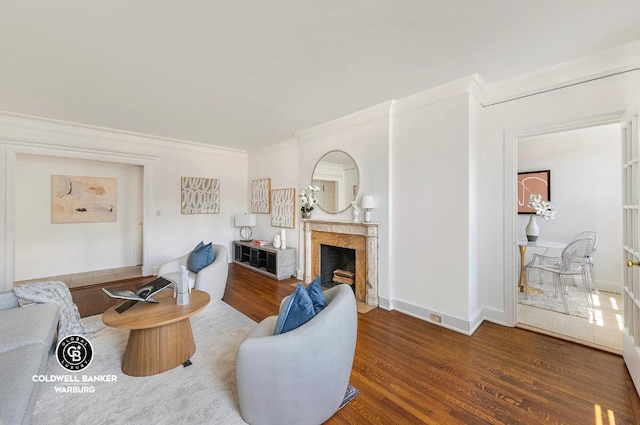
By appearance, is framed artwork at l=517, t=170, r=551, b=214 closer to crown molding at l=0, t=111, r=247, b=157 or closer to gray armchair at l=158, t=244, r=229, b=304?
gray armchair at l=158, t=244, r=229, b=304

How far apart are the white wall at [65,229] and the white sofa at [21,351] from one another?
124 inches

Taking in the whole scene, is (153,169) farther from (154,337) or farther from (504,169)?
(504,169)

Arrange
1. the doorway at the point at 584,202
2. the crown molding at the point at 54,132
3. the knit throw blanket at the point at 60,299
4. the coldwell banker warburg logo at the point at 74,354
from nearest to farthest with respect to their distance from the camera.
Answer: the coldwell banker warburg logo at the point at 74,354, the knit throw blanket at the point at 60,299, the doorway at the point at 584,202, the crown molding at the point at 54,132

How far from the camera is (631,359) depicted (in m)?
1.99

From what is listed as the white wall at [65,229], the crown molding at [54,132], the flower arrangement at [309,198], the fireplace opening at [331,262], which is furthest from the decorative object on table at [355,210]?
the white wall at [65,229]

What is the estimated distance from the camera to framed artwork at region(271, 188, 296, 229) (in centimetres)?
486

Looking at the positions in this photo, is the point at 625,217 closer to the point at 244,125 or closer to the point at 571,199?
the point at 571,199

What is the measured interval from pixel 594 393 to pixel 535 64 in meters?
2.65

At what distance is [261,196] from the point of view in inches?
222

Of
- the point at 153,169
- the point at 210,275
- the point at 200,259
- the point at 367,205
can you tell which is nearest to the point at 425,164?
the point at 367,205

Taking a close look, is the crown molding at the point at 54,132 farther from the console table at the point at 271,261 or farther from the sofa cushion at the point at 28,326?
the sofa cushion at the point at 28,326

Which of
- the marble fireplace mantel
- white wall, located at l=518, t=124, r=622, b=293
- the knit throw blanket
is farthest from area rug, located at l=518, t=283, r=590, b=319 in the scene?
the knit throw blanket

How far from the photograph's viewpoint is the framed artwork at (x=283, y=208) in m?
4.86

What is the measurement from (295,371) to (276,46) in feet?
7.53
